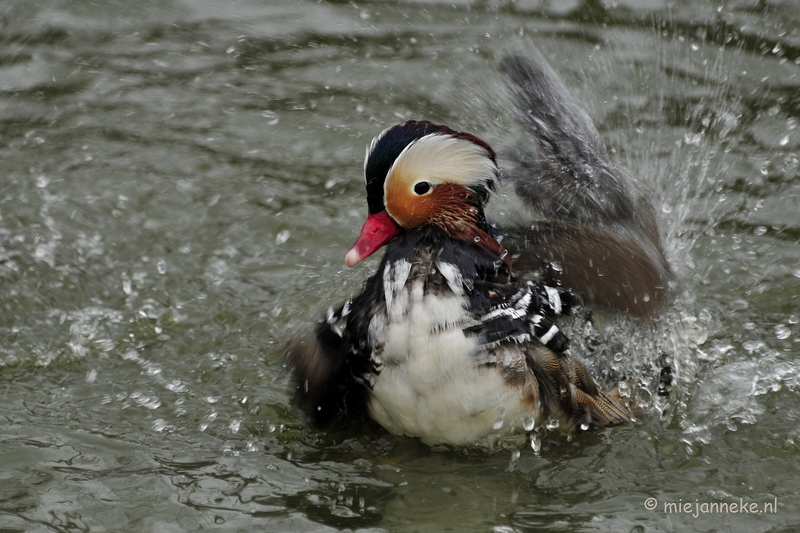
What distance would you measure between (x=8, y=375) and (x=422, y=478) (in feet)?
6.34

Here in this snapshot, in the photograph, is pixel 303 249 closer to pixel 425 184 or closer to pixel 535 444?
pixel 425 184

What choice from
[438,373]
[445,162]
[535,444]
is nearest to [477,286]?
[438,373]

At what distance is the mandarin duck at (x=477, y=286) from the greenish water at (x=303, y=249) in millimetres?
219

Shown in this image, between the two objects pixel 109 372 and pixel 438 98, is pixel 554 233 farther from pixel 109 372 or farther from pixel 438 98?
pixel 438 98

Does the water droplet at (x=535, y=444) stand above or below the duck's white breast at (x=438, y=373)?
below

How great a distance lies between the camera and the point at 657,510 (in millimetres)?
3252

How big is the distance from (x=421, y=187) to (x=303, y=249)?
1782 mm

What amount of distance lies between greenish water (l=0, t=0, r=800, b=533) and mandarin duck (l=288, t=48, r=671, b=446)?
0.22m

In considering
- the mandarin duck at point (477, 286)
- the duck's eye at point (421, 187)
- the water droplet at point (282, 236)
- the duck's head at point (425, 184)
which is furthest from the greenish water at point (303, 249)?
the duck's eye at point (421, 187)

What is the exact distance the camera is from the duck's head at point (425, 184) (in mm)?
3451

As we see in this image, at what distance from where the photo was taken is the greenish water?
3373mm

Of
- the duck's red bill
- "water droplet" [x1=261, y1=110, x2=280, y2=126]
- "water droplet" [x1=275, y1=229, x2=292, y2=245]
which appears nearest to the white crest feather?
the duck's red bill

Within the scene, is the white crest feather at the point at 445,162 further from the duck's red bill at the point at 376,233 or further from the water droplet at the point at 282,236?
the water droplet at the point at 282,236

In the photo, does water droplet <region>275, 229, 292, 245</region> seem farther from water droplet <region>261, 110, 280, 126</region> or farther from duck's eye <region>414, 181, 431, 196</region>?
duck's eye <region>414, 181, 431, 196</region>
